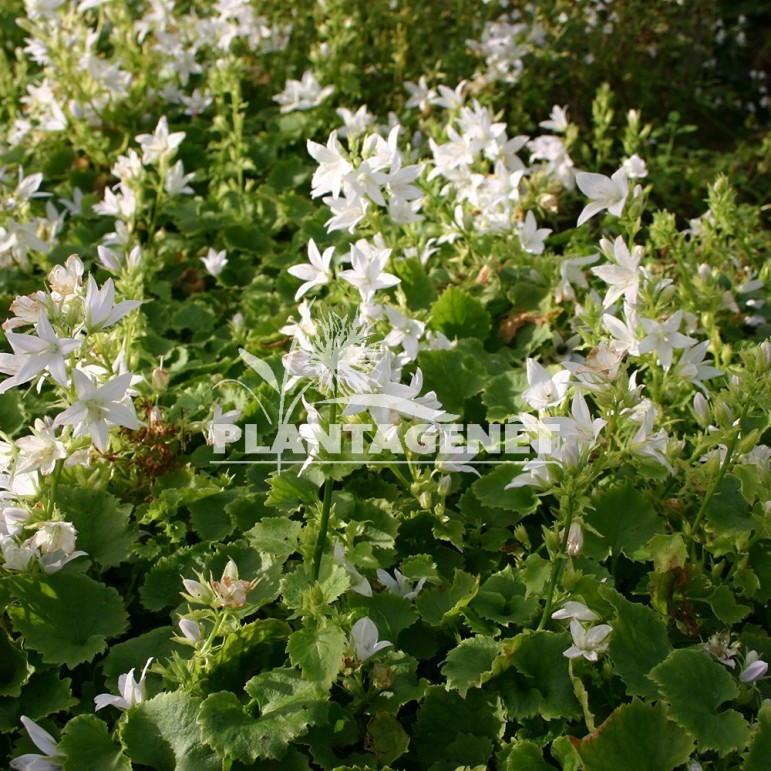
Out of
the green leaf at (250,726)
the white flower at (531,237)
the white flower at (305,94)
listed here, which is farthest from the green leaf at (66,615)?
the white flower at (305,94)

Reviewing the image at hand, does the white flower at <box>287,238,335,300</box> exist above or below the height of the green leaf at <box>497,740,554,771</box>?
above

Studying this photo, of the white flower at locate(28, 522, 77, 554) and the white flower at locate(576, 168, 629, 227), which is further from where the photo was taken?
the white flower at locate(576, 168, 629, 227)

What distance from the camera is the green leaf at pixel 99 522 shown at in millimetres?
2018

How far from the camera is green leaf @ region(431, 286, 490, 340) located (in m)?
2.67

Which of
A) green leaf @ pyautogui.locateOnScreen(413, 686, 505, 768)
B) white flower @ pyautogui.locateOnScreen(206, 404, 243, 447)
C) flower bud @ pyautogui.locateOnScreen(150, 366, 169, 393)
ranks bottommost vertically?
green leaf @ pyautogui.locateOnScreen(413, 686, 505, 768)

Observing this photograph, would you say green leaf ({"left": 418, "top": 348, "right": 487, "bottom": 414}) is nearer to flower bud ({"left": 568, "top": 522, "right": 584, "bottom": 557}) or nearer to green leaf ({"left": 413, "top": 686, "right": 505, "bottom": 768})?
flower bud ({"left": 568, "top": 522, "right": 584, "bottom": 557})

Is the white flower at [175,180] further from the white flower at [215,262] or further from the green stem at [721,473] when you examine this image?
the green stem at [721,473]

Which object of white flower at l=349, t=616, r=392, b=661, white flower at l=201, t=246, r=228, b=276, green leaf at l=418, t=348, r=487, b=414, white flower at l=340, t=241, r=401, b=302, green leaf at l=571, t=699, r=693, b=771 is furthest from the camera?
white flower at l=201, t=246, r=228, b=276

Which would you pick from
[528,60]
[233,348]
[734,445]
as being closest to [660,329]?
[734,445]

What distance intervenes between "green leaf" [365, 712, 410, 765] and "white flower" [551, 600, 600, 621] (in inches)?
14.7

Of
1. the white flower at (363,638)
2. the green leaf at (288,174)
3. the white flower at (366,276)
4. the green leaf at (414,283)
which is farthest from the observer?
the green leaf at (288,174)

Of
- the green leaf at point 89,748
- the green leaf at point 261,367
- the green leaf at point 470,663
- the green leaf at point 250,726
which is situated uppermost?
the green leaf at point 261,367

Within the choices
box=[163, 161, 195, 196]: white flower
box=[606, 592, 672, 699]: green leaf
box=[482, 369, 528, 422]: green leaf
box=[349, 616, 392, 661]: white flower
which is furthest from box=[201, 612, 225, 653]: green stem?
box=[163, 161, 195, 196]: white flower

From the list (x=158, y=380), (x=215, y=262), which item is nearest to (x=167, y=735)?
(x=158, y=380)
